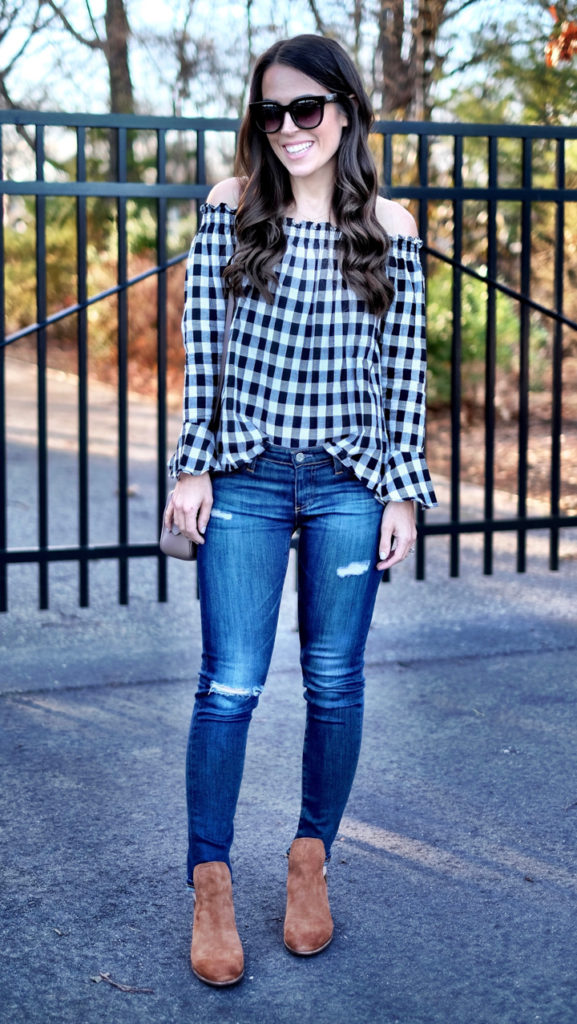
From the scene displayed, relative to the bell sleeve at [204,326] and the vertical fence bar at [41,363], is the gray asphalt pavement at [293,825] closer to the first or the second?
the vertical fence bar at [41,363]

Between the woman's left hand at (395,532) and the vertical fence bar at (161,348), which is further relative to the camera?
the vertical fence bar at (161,348)

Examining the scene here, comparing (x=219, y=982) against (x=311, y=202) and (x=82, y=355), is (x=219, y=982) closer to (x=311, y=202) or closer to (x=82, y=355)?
(x=311, y=202)

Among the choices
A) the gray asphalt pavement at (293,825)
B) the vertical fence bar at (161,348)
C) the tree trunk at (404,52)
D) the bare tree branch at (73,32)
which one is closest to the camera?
the gray asphalt pavement at (293,825)

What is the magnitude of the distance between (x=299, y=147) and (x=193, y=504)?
752 millimetres

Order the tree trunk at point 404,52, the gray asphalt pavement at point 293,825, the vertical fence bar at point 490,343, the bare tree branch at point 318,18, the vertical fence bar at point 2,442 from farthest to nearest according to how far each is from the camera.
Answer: the bare tree branch at point 318,18 → the tree trunk at point 404,52 → the vertical fence bar at point 490,343 → the vertical fence bar at point 2,442 → the gray asphalt pavement at point 293,825

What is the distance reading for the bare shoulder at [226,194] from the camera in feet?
8.55

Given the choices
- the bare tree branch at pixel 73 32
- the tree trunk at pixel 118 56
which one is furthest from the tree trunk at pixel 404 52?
the bare tree branch at pixel 73 32

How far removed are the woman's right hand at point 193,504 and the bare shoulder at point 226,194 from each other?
1.86 feet

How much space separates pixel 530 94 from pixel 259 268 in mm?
7622

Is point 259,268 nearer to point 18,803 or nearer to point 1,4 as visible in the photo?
point 18,803

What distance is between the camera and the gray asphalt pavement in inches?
97.7

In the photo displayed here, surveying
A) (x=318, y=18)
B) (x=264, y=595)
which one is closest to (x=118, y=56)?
(x=318, y=18)

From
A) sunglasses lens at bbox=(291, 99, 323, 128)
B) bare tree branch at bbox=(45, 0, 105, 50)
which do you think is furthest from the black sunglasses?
bare tree branch at bbox=(45, 0, 105, 50)

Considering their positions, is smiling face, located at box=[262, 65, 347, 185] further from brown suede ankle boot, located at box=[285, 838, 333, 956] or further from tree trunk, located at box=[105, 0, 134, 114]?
tree trunk, located at box=[105, 0, 134, 114]
